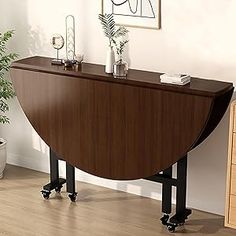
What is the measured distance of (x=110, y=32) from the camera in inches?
169

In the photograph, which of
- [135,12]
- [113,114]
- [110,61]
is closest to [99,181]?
[113,114]

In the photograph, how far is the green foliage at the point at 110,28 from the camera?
4301mm

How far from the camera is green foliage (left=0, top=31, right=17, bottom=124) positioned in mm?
4788

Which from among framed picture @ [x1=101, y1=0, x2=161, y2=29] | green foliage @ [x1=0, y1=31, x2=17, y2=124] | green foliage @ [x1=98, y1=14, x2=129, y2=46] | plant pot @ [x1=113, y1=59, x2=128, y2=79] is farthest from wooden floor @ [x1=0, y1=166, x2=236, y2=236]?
framed picture @ [x1=101, y1=0, x2=161, y2=29]

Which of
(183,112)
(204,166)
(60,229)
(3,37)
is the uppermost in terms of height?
(3,37)

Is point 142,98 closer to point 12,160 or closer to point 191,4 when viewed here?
point 191,4

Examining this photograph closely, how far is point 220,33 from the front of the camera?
409cm

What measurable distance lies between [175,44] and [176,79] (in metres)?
0.38

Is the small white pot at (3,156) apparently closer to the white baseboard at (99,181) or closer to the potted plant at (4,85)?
the potted plant at (4,85)

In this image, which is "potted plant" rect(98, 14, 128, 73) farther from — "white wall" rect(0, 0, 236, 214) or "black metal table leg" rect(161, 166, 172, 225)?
"black metal table leg" rect(161, 166, 172, 225)

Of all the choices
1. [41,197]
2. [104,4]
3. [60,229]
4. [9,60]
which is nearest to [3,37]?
[9,60]

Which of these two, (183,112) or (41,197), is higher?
(183,112)

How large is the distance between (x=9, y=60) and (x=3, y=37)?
0.56 feet

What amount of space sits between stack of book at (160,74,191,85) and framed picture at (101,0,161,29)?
423 millimetres
